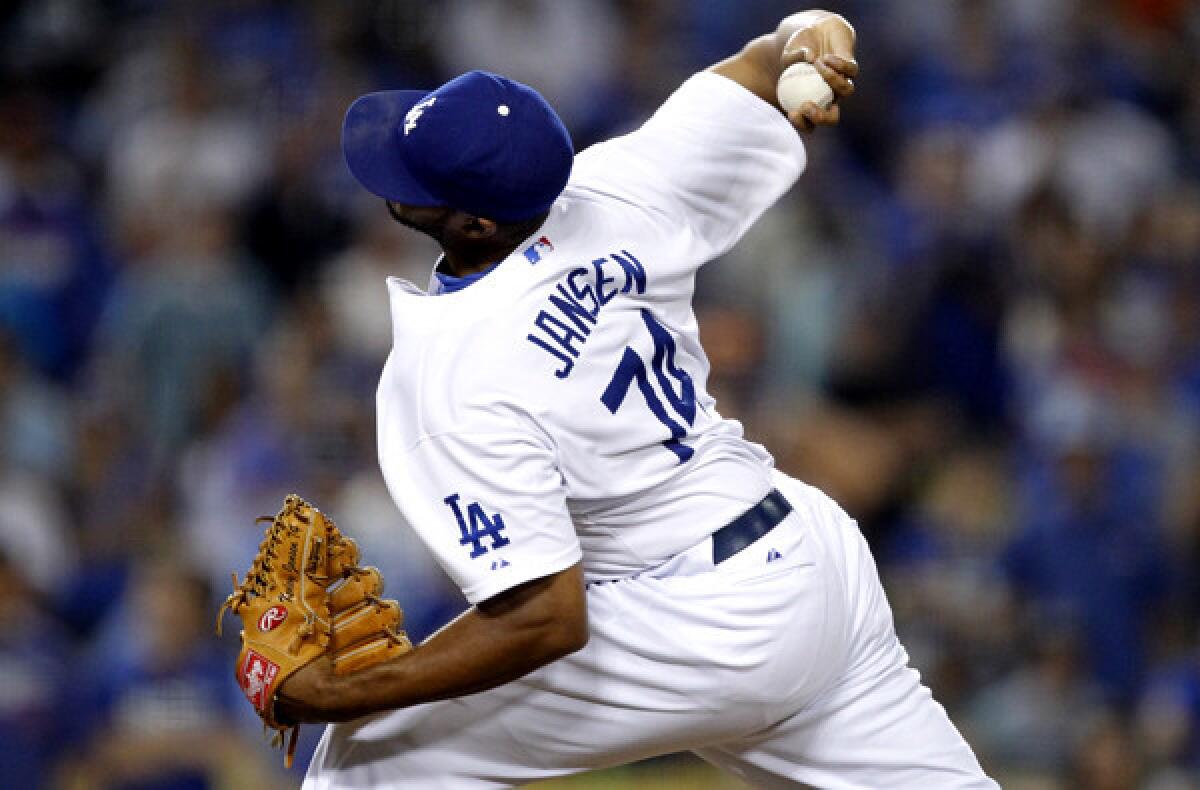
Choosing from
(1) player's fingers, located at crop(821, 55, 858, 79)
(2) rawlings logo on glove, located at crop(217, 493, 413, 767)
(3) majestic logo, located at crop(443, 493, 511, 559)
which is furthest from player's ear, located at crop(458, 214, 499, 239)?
(1) player's fingers, located at crop(821, 55, 858, 79)

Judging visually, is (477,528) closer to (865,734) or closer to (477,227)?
(477,227)

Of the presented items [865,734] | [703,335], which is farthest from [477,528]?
[703,335]

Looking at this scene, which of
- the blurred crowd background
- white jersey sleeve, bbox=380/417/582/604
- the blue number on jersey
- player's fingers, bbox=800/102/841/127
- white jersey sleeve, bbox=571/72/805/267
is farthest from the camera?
the blurred crowd background

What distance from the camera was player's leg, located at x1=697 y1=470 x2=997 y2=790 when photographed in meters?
3.24

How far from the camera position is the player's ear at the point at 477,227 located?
120 inches

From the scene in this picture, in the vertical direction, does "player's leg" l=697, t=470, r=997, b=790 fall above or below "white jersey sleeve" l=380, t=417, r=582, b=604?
below

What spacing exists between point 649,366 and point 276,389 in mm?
3702

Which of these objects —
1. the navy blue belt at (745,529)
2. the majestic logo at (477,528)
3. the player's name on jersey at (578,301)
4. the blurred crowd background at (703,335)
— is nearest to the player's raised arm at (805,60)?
the player's name on jersey at (578,301)

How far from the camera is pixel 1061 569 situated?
620cm

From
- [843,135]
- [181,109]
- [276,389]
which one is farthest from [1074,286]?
[181,109]

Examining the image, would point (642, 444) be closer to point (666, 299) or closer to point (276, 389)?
point (666, 299)

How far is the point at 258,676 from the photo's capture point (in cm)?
311

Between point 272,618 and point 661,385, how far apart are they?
31.9 inches

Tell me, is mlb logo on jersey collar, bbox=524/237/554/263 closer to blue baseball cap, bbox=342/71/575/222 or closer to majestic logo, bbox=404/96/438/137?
blue baseball cap, bbox=342/71/575/222
